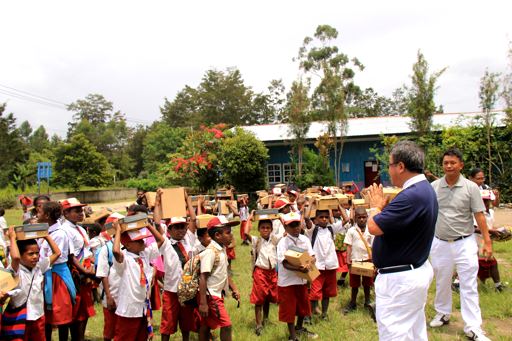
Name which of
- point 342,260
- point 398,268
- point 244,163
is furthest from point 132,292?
point 244,163

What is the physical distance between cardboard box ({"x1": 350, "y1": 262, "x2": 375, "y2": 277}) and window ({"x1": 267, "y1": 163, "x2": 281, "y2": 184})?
18.7 meters

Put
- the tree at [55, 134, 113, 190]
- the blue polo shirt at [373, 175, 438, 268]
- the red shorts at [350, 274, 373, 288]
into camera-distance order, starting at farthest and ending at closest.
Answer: the tree at [55, 134, 113, 190] → the red shorts at [350, 274, 373, 288] → the blue polo shirt at [373, 175, 438, 268]

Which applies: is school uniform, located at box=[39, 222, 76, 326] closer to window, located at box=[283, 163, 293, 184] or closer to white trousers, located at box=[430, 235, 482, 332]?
white trousers, located at box=[430, 235, 482, 332]

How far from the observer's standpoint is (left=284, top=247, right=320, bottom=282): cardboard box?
491cm

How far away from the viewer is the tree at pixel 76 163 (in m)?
35.0

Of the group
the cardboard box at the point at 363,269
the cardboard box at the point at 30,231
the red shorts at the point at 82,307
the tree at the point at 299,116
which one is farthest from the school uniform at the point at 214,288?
the tree at the point at 299,116

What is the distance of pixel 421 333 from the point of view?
3.35m

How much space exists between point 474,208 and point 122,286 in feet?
13.8

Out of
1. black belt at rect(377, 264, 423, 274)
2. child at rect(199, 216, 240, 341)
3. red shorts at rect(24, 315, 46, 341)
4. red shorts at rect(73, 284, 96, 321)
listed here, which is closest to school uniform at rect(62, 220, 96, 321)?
red shorts at rect(73, 284, 96, 321)

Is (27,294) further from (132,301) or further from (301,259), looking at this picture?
(301,259)

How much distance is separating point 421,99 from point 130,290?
1774 centimetres

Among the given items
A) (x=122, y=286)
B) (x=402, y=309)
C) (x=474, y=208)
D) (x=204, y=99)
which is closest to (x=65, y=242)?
(x=122, y=286)

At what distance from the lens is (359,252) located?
6398 millimetres

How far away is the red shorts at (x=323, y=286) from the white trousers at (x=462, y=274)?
1.46 meters
